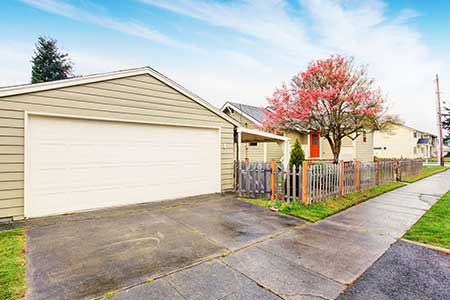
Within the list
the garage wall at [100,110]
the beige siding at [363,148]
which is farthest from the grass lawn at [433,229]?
the beige siding at [363,148]

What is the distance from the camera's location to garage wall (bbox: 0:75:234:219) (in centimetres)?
475

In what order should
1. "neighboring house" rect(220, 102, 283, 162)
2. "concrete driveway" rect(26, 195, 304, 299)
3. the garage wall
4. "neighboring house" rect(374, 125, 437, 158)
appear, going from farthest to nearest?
"neighboring house" rect(374, 125, 437, 158), "neighboring house" rect(220, 102, 283, 162), the garage wall, "concrete driveway" rect(26, 195, 304, 299)

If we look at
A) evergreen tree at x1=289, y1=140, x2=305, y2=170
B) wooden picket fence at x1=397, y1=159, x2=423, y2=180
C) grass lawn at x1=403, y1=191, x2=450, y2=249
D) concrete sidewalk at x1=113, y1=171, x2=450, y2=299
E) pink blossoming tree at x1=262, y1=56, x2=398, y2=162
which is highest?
pink blossoming tree at x1=262, y1=56, x2=398, y2=162

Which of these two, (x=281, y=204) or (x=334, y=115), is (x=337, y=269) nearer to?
(x=281, y=204)

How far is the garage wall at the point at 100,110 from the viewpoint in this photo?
475 cm

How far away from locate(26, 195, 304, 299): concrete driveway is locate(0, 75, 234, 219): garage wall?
1155mm

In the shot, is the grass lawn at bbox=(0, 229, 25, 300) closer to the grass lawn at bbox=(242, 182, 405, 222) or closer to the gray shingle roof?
the grass lawn at bbox=(242, 182, 405, 222)

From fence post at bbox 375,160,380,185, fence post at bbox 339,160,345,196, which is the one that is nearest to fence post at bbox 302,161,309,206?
fence post at bbox 339,160,345,196

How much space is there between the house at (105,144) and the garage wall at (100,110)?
0.05 ft

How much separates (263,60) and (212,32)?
4.06 meters

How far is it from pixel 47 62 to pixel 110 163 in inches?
1191

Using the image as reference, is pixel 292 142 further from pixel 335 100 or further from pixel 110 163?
pixel 110 163

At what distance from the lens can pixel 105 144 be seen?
600cm

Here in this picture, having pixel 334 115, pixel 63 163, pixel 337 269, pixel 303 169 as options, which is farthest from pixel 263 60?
pixel 337 269
